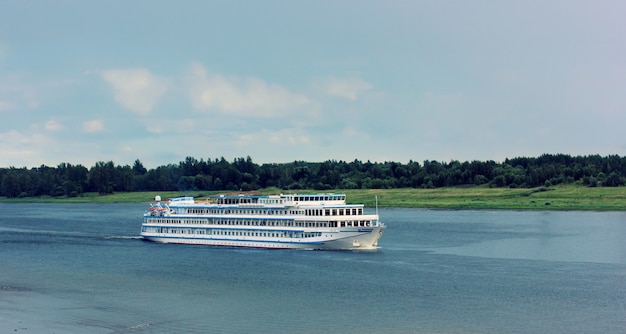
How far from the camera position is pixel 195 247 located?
4323 inches

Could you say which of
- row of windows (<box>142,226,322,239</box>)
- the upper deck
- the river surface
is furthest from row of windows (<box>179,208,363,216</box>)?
the river surface

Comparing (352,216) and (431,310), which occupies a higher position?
(352,216)

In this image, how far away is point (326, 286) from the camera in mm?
73250

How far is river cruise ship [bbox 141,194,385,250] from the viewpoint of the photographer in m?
97.1

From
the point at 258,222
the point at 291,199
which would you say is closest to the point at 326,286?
the point at 291,199

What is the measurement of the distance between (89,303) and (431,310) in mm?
29360

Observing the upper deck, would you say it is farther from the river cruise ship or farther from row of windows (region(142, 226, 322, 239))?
row of windows (region(142, 226, 322, 239))

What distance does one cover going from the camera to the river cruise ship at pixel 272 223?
97.1 m

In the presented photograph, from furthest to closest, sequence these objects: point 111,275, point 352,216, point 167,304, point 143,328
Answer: point 352,216, point 111,275, point 167,304, point 143,328

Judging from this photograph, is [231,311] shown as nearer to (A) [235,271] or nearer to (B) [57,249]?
(A) [235,271]

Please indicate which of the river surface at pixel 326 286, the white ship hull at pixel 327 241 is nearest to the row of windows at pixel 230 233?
the white ship hull at pixel 327 241

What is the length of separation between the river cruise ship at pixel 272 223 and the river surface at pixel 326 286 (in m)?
2.11

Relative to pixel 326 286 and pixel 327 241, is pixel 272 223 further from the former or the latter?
pixel 326 286

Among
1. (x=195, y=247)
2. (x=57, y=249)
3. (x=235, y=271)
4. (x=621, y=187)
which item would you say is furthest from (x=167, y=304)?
(x=621, y=187)
